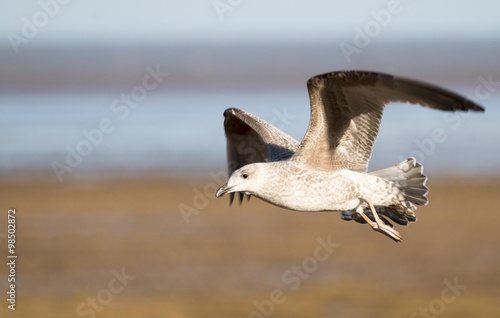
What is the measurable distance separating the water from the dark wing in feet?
32.2

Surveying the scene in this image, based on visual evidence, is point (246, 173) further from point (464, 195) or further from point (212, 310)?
point (464, 195)

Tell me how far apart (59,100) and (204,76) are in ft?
45.7

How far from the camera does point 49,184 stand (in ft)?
→ 60.2

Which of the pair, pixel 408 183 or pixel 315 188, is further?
pixel 408 183

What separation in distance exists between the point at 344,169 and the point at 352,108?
63 cm

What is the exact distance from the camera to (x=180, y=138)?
72.6ft

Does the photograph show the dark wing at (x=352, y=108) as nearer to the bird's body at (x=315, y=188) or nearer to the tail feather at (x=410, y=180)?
the bird's body at (x=315, y=188)

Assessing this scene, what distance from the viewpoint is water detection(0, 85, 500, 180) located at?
1942cm

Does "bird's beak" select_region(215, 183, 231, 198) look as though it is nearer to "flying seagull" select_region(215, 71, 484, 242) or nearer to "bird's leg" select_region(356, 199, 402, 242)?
"flying seagull" select_region(215, 71, 484, 242)

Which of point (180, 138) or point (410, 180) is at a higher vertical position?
point (180, 138)

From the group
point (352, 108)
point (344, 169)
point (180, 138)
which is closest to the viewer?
point (352, 108)

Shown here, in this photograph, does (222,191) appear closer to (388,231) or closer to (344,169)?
(344,169)

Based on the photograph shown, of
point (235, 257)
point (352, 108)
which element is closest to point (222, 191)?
point (352, 108)

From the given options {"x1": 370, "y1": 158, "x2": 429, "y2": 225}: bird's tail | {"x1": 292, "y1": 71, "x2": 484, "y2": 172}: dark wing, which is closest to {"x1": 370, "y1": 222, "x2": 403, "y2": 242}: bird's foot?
{"x1": 370, "y1": 158, "x2": 429, "y2": 225}: bird's tail
